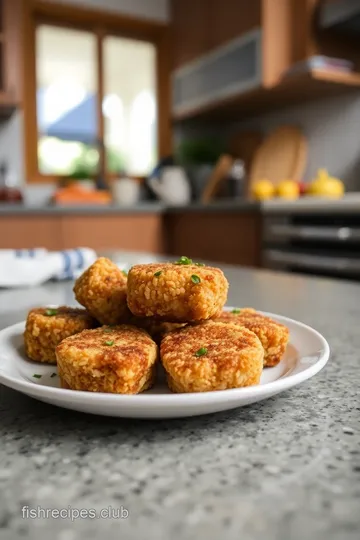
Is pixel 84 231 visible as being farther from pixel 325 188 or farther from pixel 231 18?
pixel 231 18

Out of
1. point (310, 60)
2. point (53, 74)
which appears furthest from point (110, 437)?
point (53, 74)

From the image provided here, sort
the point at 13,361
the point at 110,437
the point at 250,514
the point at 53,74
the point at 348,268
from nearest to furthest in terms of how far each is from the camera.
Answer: the point at 250,514
the point at 110,437
the point at 13,361
the point at 348,268
the point at 53,74

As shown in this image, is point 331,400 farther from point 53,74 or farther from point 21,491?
point 53,74

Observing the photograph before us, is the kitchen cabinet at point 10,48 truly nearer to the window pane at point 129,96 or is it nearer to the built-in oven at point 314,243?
the window pane at point 129,96

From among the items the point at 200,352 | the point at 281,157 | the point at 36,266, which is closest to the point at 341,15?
the point at 281,157

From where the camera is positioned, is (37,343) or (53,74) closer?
(37,343)

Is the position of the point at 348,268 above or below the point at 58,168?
below
